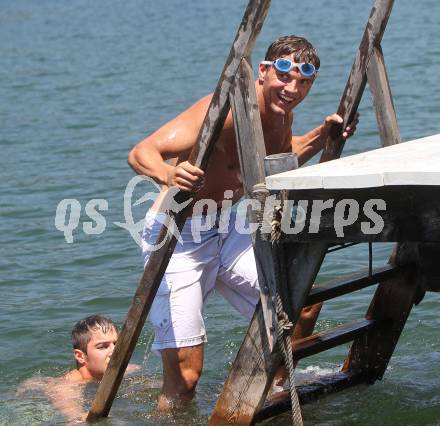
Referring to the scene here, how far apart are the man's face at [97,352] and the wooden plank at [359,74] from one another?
2174mm

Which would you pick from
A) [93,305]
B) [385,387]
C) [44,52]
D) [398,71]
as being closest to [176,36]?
[44,52]

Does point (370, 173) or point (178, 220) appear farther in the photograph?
point (178, 220)

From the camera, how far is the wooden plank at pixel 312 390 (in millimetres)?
5828

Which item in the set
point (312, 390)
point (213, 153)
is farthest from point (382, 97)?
point (312, 390)

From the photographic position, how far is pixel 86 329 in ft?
24.2

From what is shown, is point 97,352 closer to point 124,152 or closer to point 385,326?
point 385,326

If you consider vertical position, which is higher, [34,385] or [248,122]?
[248,122]

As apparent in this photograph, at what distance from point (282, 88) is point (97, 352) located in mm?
2496

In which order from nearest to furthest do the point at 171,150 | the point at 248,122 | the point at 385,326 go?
the point at 248,122 < the point at 171,150 < the point at 385,326

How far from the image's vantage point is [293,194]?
5.06 meters

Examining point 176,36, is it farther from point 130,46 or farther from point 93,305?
point 93,305

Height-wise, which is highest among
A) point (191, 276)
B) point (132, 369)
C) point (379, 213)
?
point (379, 213)

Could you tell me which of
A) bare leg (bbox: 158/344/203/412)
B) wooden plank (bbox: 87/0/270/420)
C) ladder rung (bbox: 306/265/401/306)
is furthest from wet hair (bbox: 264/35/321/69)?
bare leg (bbox: 158/344/203/412)

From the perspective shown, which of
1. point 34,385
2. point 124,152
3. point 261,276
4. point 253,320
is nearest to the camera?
point 261,276
